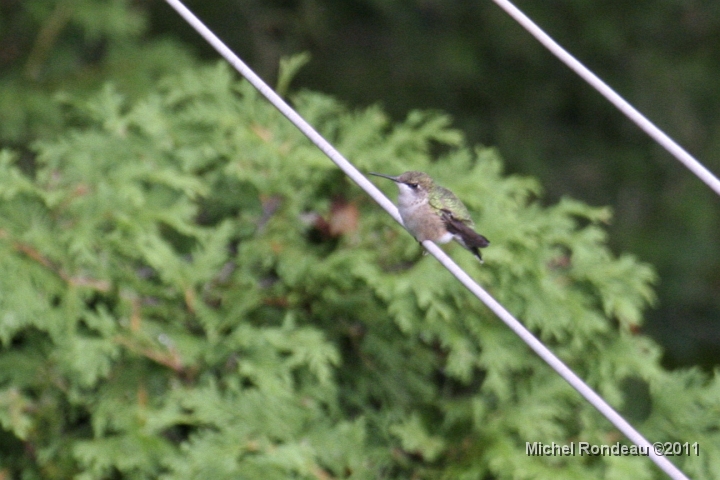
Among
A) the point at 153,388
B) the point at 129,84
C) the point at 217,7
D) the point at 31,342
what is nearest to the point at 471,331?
the point at 153,388

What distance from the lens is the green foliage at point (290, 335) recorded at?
2594mm

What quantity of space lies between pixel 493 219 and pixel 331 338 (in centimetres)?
62

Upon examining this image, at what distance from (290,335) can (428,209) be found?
0.65m

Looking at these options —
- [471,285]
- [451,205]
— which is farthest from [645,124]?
[451,205]

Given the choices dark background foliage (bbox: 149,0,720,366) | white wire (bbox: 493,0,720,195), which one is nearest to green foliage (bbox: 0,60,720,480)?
white wire (bbox: 493,0,720,195)

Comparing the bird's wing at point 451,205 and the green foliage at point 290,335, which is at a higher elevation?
the bird's wing at point 451,205

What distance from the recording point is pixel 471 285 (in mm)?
1901

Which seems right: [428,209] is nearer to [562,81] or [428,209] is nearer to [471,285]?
[471,285]

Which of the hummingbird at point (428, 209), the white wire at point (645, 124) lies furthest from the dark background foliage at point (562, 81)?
the white wire at point (645, 124)

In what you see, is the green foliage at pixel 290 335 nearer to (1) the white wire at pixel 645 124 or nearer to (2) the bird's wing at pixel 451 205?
(2) the bird's wing at pixel 451 205

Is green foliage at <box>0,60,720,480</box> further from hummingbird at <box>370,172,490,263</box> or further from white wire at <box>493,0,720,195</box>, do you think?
white wire at <box>493,0,720,195</box>

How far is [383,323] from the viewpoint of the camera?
2.89 meters

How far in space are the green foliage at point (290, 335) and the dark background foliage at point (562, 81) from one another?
3.34 m

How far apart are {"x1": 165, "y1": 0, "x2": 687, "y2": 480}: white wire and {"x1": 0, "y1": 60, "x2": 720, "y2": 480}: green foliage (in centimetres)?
69
